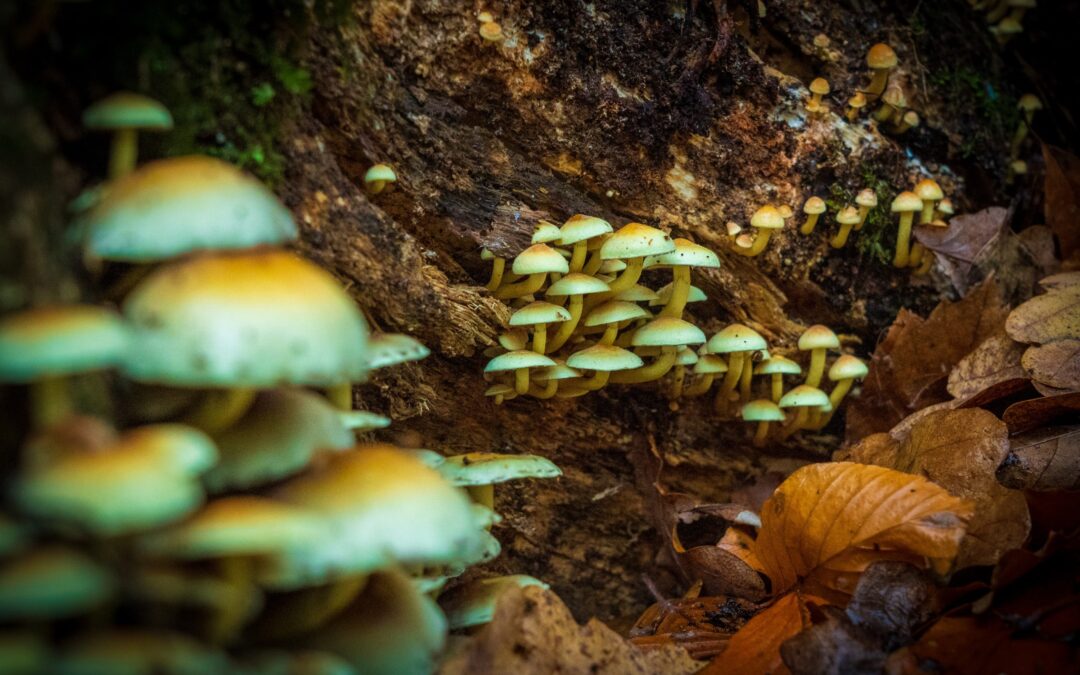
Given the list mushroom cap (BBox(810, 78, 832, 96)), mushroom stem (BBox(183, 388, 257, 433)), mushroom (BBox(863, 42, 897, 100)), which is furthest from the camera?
mushroom (BBox(863, 42, 897, 100))

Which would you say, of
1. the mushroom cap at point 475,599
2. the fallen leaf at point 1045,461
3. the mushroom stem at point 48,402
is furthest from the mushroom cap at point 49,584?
the fallen leaf at point 1045,461

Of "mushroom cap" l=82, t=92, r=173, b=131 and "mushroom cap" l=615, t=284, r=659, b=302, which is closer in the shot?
"mushroom cap" l=82, t=92, r=173, b=131

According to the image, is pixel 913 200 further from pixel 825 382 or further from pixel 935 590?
pixel 935 590

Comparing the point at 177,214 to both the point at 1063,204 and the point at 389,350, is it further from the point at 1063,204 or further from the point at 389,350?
the point at 1063,204

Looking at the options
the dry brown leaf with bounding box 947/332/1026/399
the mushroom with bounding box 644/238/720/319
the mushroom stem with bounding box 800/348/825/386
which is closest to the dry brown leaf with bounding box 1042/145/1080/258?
the dry brown leaf with bounding box 947/332/1026/399

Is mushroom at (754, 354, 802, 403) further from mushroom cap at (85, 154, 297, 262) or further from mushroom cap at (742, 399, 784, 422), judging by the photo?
mushroom cap at (85, 154, 297, 262)

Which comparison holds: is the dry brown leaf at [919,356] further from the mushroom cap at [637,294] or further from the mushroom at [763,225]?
the mushroom cap at [637,294]

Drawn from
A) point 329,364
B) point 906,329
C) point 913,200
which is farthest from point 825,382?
point 329,364
